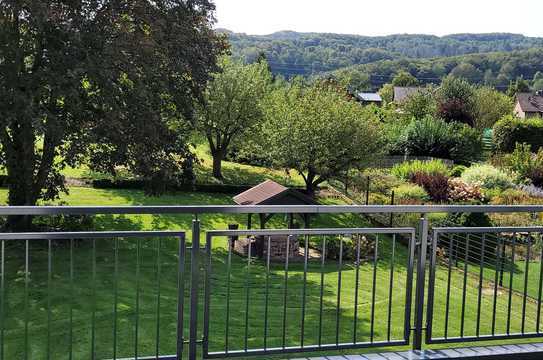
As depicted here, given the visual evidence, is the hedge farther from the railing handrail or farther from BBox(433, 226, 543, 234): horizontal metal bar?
BBox(433, 226, 543, 234): horizontal metal bar

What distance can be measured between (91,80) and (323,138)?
9031 mm

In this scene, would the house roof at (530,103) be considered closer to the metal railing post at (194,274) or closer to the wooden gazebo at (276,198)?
the wooden gazebo at (276,198)

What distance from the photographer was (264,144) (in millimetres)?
24484

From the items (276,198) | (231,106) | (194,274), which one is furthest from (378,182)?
(194,274)

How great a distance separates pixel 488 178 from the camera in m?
24.6

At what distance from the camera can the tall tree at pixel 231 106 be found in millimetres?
24484

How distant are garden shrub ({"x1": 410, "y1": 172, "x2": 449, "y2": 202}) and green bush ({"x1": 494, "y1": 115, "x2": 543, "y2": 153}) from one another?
46.7ft

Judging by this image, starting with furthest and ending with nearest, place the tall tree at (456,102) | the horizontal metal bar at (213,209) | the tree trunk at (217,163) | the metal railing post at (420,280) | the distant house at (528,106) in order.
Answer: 1. the distant house at (528,106)
2. the tall tree at (456,102)
3. the tree trunk at (217,163)
4. the metal railing post at (420,280)
5. the horizontal metal bar at (213,209)

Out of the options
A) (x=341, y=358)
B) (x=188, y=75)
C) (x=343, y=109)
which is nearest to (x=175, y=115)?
(x=188, y=75)

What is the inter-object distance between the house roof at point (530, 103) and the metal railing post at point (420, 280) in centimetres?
8681

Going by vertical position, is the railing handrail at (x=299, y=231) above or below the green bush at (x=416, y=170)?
above

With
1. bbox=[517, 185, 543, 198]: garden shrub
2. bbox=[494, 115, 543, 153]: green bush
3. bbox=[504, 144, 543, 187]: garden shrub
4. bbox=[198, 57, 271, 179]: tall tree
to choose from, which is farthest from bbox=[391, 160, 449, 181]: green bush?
bbox=[494, 115, 543, 153]: green bush

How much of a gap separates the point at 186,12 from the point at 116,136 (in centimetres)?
403

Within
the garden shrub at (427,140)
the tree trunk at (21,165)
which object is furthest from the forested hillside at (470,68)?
the tree trunk at (21,165)
